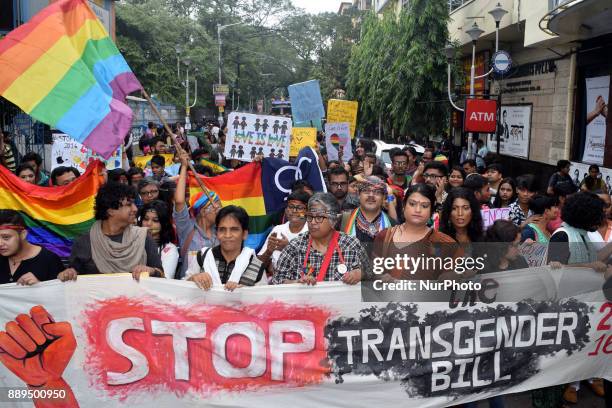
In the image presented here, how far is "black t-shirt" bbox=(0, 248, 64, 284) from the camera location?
3848 mm

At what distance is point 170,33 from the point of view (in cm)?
3619

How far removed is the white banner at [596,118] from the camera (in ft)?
42.5

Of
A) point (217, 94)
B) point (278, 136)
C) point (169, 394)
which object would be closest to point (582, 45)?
point (278, 136)

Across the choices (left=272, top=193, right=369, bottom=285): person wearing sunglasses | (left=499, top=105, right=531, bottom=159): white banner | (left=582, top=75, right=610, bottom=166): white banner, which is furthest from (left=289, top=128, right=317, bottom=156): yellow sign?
(left=499, top=105, right=531, bottom=159): white banner

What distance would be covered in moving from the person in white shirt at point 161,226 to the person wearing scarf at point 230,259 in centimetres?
78

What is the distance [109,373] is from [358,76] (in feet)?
77.4

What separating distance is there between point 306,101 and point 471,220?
6.44 m

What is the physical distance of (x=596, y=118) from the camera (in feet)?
44.0

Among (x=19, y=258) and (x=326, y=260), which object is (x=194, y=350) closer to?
(x=326, y=260)

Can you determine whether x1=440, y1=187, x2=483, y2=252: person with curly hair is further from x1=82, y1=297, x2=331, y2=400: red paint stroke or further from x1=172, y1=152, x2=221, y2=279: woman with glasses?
x1=172, y1=152, x2=221, y2=279: woman with glasses

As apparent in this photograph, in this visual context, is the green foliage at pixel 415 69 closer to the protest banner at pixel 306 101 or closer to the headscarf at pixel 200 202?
the protest banner at pixel 306 101

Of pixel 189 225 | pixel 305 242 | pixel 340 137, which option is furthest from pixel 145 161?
pixel 305 242

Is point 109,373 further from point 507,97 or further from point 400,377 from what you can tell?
point 507,97

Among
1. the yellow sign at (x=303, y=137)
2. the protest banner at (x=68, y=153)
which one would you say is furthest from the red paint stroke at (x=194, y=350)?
the yellow sign at (x=303, y=137)
